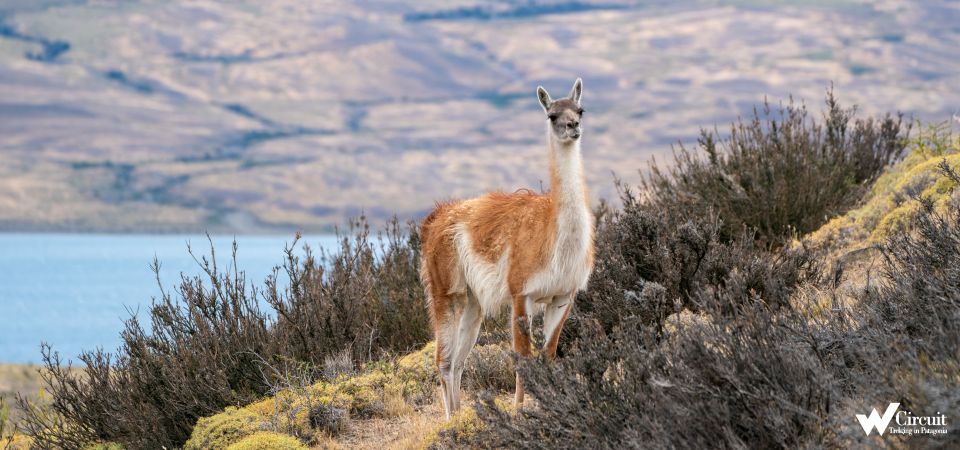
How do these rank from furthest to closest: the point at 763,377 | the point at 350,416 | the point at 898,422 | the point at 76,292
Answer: the point at 76,292, the point at 350,416, the point at 763,377, the point at 898,422

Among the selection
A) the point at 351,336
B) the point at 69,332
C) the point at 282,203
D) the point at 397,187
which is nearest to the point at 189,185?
the point at 282,203

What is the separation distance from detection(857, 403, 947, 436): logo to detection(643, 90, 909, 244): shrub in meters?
4.88

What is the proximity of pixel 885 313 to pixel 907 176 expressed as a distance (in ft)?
12.2

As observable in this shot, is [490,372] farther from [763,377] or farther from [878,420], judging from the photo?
[878,420]

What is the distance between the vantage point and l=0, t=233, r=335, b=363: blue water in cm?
3032

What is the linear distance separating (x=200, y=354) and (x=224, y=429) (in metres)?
0.95

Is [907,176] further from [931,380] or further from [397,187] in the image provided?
[397,187]

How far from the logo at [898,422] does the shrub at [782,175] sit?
192 inches

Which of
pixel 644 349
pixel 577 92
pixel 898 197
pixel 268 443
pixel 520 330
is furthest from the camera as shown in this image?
pixel 898 197

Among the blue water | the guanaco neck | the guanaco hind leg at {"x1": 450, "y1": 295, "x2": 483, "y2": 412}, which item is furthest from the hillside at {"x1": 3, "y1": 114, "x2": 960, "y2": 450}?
the blue water

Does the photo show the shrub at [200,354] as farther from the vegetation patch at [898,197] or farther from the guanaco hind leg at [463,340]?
the vegetation patch at [898,197]

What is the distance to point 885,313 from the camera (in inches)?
215

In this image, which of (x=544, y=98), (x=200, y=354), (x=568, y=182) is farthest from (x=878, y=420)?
(x=200, y=354)

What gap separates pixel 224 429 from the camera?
7.04 metres
